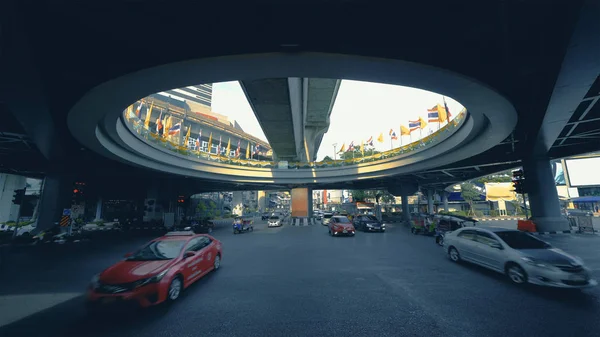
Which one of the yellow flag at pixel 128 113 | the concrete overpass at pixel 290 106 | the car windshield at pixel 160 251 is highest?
the concrete overpass at pixel 290 106

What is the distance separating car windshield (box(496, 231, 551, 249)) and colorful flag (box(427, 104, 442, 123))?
14754mm

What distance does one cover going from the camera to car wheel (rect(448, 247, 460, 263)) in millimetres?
9608

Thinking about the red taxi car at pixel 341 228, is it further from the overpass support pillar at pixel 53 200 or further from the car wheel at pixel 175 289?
the overpass support pillar at pixel 53 200

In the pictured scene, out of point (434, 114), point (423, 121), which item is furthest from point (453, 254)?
point (423, 121)

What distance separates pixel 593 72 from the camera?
714 cm

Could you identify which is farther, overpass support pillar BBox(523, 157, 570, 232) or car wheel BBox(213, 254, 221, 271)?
→ overpass support pillar BBox(523, 157, 570, 232)

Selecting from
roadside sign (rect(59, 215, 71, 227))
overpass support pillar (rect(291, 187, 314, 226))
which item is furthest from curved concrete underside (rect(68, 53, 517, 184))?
overpass support pillar (rect(291, 187, 314, 226))

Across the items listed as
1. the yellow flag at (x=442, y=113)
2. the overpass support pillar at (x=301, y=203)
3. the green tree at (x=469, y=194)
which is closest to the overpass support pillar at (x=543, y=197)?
the yellow flag at (x=442, y=113)

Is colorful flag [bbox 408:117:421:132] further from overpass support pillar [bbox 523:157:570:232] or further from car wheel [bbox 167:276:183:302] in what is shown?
car wheel [bbox 167:276:183:302]

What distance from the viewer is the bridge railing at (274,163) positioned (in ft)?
52.0

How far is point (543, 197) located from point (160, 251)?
2606 cm

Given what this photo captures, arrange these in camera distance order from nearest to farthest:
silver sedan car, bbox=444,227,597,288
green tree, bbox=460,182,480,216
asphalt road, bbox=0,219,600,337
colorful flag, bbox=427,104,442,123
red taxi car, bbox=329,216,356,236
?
asphalt road, bbox=0,219,600,337, silver sedan car, bbox=444,227,597,288, red taxi car, bbox=329,216,356,236, colorful flag, bbox=427,104,442,123, green tree, bbox=460,182,480,216

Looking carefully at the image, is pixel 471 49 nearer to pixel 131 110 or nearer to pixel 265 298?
pixel 265 298

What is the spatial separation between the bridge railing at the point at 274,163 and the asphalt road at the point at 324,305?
9.53 m
